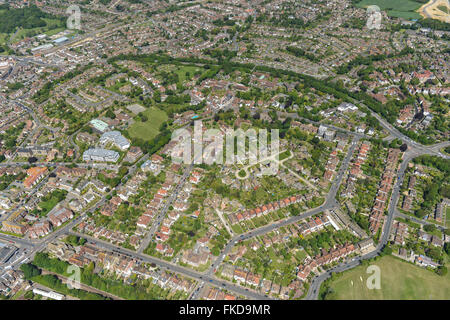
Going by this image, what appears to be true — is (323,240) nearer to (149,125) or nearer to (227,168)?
(227,168)

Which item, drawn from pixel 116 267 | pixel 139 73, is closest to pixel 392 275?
pixel 116 267

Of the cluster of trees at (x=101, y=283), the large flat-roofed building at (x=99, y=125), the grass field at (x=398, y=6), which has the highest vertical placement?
the grass field at (x=398, y=6)

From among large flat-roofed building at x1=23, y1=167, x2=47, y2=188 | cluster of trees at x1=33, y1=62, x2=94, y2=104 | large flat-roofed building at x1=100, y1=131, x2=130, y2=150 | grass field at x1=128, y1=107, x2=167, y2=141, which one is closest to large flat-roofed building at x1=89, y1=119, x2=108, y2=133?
large flat-roofed building at x1=100, y1=131, x2=130, y2=150

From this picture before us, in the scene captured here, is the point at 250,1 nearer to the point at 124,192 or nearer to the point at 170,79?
the point at 170,79

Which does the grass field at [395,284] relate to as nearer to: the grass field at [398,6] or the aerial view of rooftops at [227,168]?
the aerial view of rooftops at [227,168]

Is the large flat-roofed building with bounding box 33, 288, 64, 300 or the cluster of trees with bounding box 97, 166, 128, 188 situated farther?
the cluster of trees with bounding box 97, 166, 128, 188

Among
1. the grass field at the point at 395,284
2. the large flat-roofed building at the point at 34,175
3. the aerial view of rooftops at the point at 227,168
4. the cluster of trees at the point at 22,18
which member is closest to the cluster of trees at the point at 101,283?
the aerial view of rooftops at the point at 227,168

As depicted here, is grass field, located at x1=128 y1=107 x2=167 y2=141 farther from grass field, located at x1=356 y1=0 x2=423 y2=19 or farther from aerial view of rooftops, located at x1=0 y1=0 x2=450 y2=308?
grass field, located at x1=356 y1=0 x2=423 y2=19
